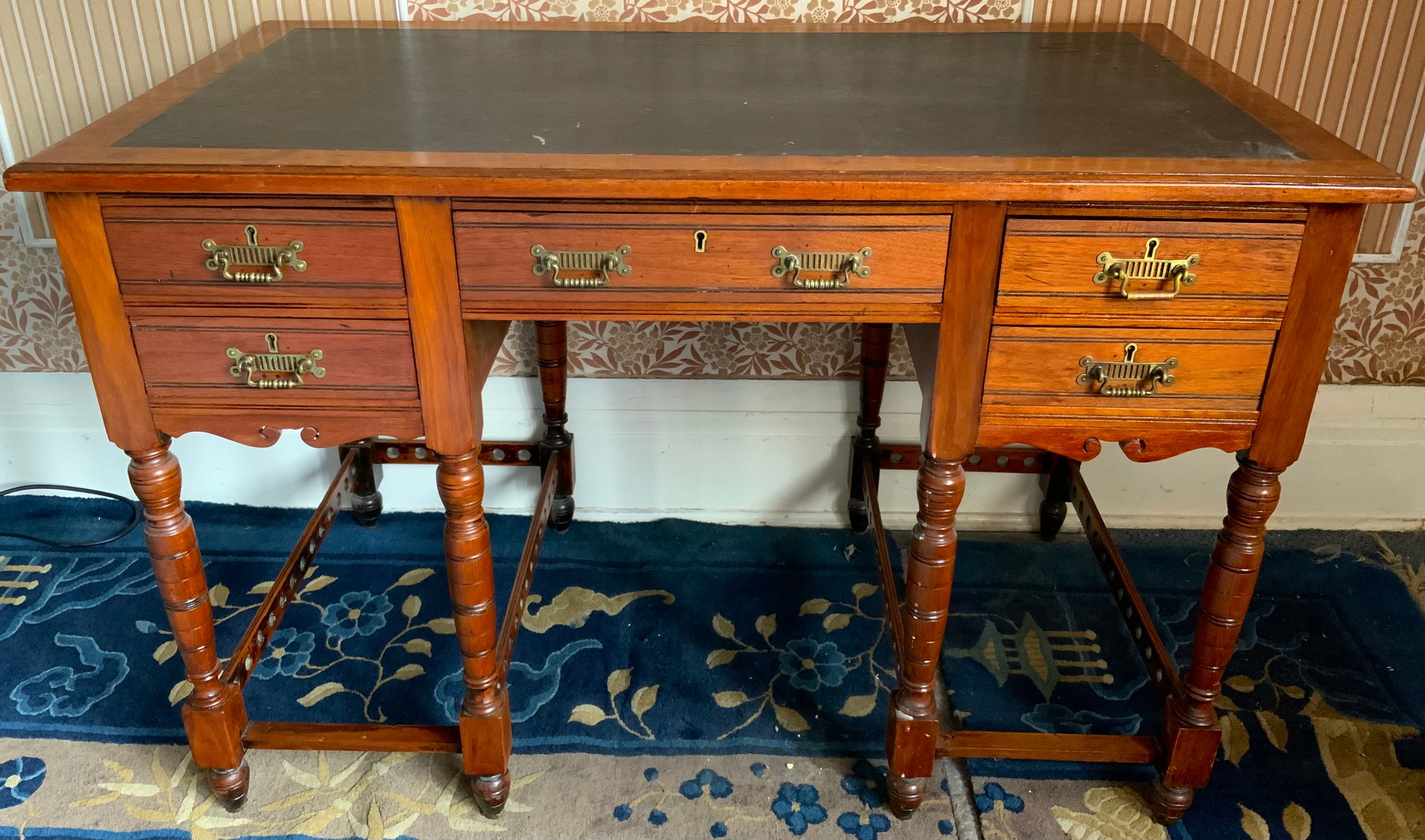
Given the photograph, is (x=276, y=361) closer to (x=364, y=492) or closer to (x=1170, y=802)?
(x=364, y=492)

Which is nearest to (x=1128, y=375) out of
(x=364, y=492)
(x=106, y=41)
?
(x=364, y=492)

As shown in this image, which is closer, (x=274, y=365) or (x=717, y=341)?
(x=274, y=365)

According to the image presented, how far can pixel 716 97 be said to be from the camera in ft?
4.81

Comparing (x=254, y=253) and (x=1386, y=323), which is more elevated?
(x=254, y=253)

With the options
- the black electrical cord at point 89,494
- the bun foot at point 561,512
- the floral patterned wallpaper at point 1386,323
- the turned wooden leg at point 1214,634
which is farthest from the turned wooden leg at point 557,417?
the floral patterned wallpaper at point 1386,323

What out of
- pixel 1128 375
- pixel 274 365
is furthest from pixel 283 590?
pixel 1128 375

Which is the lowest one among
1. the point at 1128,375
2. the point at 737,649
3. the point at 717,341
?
the point at 737,649

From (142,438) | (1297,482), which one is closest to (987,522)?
(1297,482)

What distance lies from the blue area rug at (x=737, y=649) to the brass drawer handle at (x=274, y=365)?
0.67 metres

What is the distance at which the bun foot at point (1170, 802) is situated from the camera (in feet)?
5.22

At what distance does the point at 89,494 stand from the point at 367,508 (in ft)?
1.94

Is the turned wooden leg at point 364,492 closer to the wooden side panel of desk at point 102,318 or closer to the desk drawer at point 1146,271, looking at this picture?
the wooden side panel of desk at point 102,318

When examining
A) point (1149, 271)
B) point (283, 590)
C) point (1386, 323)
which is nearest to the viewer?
point (1149, 271)

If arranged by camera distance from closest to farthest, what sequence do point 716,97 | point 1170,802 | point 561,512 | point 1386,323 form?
point 716,97 → point 1170,802 → point 1386,323 → point 561,512
